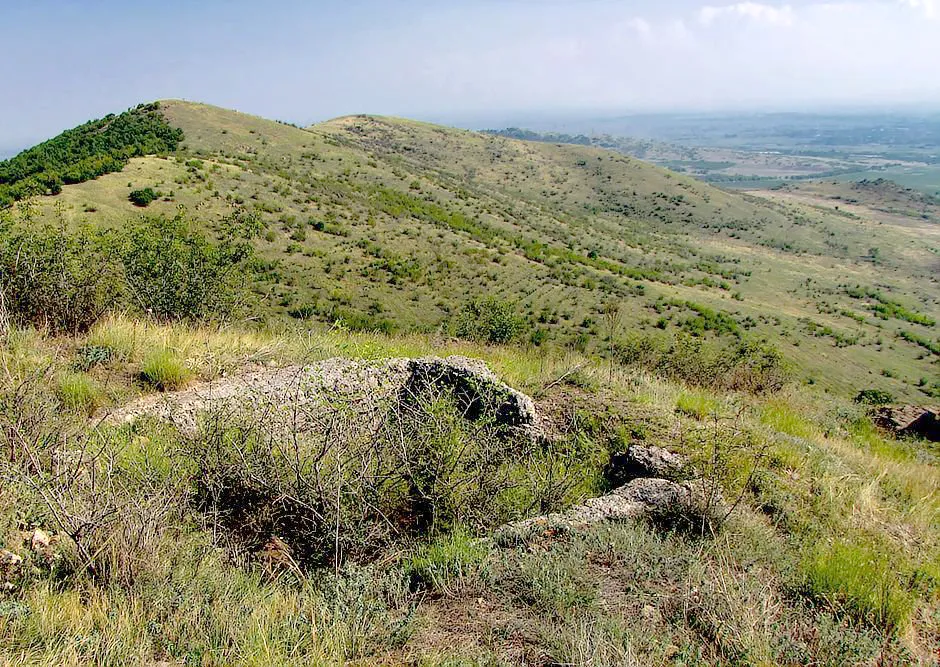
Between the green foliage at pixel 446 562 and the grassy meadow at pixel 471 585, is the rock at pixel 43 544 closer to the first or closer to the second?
the grassy meadow at pixel 471 585

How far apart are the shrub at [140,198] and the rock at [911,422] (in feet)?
110

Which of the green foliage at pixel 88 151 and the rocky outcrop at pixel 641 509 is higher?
the green foliage at pixel 88 151

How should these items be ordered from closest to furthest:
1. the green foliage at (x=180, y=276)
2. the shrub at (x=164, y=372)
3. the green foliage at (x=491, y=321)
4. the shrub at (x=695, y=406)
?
1. the shrub at (x=164, y=372)
2. the shrub at (x=695, y=406)
3. the green foliage at (x=180, y=276)
4. the green foliage at (x=491, y=321)

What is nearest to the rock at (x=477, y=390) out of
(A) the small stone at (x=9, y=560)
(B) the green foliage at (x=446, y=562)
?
(B) the green foliage at (x=446, y=562)

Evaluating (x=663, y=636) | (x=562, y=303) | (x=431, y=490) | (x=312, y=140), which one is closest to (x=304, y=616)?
(x=431, y=490)

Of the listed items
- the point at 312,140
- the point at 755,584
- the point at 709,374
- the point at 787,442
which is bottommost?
the point at 709,374

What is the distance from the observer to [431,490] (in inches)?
154

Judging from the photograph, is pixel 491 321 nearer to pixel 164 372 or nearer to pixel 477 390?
pixel 477 390

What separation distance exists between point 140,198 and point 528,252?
93.4 feet

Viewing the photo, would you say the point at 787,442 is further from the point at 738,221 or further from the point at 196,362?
the point at 738,221

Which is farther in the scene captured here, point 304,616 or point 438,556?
point 438,556

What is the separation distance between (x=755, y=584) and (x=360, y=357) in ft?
15.8

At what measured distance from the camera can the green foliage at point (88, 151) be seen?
28100mm

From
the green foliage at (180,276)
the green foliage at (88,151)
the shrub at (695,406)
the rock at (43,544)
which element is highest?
the green foliage at (88,151)
